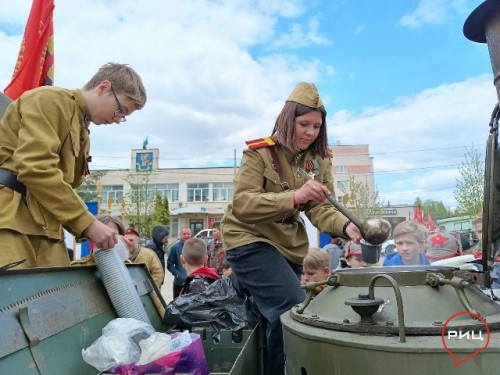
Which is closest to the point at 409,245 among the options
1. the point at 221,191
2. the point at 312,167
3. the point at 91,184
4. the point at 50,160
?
the point at 312,167

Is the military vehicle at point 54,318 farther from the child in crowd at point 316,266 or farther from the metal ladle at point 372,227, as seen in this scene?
the child in crowd at point 316,266

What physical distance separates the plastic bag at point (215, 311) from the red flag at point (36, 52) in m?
2.72

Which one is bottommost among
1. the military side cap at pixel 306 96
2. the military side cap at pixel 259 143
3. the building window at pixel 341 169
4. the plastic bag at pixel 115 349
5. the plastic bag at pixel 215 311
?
the plastic bag at pixel 215 311

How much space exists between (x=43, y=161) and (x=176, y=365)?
113 centimetres

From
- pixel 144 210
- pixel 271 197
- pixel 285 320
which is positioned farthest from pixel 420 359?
pixel 144 210

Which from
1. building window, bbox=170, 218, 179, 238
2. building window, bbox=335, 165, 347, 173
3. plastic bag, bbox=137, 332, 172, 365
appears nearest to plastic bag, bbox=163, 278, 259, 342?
plastic bag, bbox=137, 332, 172, 365

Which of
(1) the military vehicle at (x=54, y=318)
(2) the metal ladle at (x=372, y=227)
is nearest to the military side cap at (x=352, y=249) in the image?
(1) the military vehicle at (x=54, y=318)

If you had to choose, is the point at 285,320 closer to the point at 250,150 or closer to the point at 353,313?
the point at 353,313

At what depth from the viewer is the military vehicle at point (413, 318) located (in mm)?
1491

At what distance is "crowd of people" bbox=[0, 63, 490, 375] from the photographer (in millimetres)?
2365

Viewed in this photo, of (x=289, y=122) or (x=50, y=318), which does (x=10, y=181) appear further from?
(x=289, y=122)

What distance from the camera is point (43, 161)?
2.33 metres

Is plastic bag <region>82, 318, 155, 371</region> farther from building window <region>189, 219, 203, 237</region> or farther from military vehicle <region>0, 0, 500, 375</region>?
building window <region>189, 219, 203, 237</region>

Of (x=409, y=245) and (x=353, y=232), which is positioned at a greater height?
(x=353, y=232)
